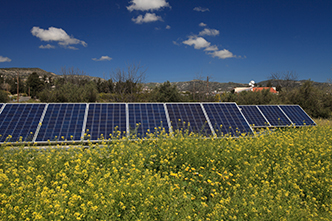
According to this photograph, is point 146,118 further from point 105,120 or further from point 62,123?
point 62,123

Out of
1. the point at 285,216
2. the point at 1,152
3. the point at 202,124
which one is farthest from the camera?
the point at 202,124

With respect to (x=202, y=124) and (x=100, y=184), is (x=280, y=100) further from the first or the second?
(x=100, y=184)

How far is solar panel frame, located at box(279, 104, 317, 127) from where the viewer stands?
45.5 ft

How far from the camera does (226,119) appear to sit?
10.5m

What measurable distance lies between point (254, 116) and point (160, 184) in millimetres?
11446

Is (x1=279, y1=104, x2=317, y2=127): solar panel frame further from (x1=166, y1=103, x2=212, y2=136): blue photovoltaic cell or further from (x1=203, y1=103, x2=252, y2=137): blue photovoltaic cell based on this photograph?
(x1=166, y1=103, x2=212, y2=136): blue photovoltaic cell

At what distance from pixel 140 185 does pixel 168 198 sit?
0.68m

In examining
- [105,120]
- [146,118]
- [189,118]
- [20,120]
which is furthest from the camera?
[189,118]

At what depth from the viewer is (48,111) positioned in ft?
30.3

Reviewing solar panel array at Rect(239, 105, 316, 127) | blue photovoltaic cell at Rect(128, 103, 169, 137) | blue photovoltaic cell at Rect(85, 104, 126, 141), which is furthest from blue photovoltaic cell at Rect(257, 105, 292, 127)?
blue photovoltaic cell at Rect(85, 104, 126, 141)

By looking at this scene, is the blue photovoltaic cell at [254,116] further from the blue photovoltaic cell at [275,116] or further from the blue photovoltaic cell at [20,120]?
the blue photovoltaic cell at [20,120]

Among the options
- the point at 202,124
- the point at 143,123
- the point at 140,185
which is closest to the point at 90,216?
the point at 140,185

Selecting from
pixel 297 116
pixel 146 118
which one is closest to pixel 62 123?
pixel 146 118

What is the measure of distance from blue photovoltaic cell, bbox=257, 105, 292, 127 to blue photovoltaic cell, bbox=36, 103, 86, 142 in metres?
12.4
